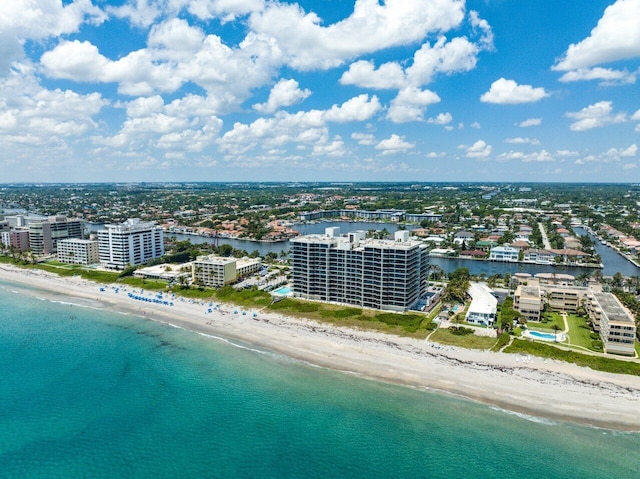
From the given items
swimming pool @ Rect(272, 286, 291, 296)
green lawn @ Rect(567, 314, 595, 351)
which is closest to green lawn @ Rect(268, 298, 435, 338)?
swimming pool @ Rect(272, 286, 291, 296)

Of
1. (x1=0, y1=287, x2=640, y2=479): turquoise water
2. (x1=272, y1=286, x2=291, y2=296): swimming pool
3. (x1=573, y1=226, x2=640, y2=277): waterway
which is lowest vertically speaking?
(x1=0, y1=287, x2=640, y2=479): turquoise water

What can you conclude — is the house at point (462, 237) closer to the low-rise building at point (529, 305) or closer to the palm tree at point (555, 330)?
the low-rise building at point (529, 305)

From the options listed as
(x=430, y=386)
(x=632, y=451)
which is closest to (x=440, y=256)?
(x=430, y=386)

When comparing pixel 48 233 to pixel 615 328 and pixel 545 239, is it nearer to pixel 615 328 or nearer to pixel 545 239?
pixel 615 328

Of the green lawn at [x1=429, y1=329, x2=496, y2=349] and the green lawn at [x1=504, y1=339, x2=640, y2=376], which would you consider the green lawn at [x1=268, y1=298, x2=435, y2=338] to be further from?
the green lawn at [x1=504, y1=339, x2=640, y2=376]

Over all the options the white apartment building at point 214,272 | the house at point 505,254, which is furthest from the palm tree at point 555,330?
the house at point 505,254

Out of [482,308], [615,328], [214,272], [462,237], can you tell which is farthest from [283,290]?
[462,237]
